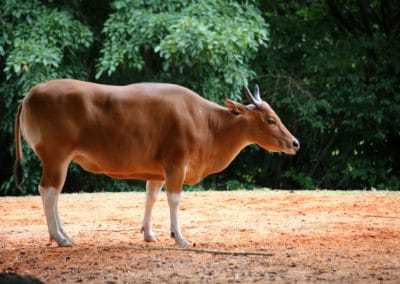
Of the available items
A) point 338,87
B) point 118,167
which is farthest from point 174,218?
point 338,87

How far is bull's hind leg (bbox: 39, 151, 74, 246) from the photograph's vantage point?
24.8 ft

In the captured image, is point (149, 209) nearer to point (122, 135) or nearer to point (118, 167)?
point (118, 167)

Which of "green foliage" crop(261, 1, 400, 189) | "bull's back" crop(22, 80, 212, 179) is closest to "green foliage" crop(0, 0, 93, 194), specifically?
"green foliage" crop(261, 1, 400, 189)

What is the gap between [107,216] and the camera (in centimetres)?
993

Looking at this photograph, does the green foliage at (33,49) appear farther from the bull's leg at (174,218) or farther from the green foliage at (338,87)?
the bull's leg at (174,218)

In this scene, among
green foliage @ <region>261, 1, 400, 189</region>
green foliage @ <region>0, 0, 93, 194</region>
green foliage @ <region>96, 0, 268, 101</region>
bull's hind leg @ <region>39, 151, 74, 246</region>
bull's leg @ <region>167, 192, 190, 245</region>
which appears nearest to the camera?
bull's hind leg @ <region>39, 151, 74, 246</region>

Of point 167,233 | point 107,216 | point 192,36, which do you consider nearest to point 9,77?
point 192,36

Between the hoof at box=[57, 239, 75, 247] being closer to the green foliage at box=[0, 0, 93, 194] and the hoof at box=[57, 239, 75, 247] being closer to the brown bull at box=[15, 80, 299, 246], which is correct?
the brown bull at box=[15, 80, 299, 246]

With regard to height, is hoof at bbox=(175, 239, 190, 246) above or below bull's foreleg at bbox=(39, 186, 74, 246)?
below

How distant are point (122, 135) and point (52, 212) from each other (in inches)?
38.5

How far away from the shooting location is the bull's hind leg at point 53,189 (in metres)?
7.55

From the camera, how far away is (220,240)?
313 inches

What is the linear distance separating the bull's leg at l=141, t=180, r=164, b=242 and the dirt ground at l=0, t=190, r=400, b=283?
93 mm

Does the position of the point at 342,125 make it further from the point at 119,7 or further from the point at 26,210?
the point at 26,210
